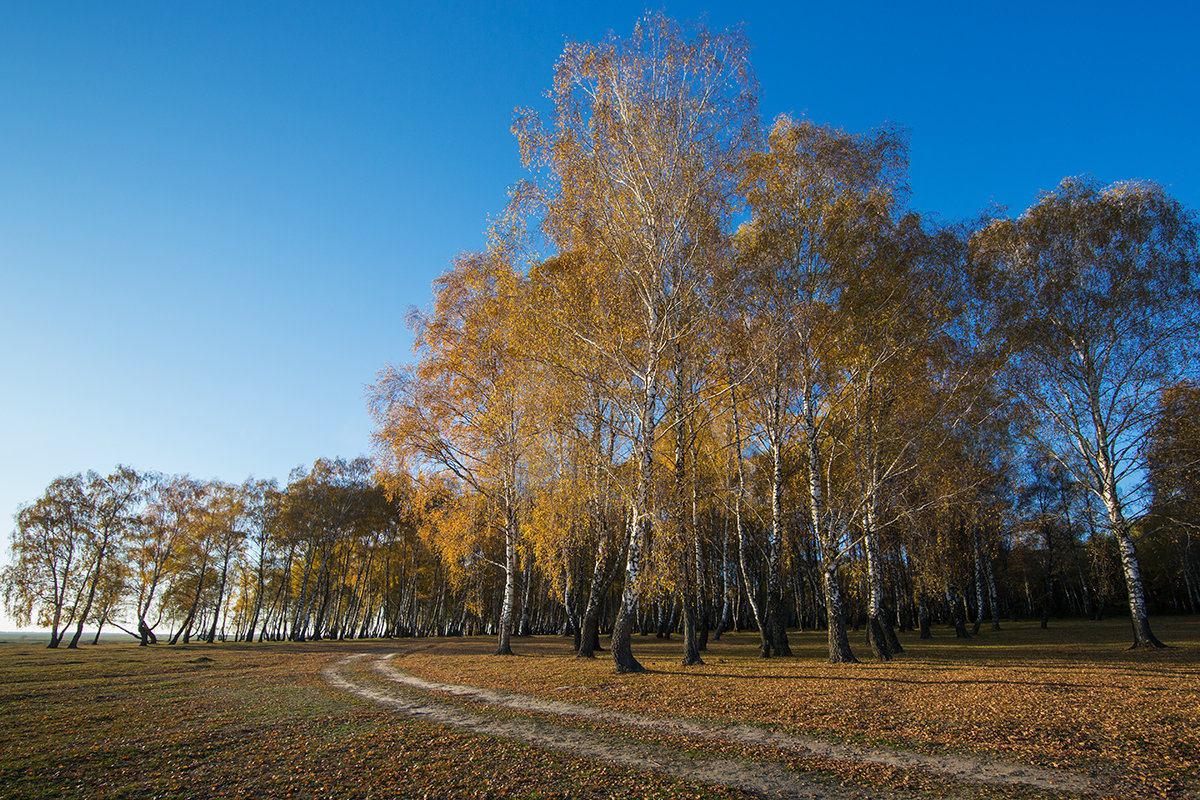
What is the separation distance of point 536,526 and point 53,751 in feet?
41.6

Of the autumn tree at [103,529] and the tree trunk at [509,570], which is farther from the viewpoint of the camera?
the autumn tree at [103,529]

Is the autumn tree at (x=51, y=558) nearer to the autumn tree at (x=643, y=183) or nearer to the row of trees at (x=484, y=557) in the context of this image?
the row of trees at (x=484, y=557)

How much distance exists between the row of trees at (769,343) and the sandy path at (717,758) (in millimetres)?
4370

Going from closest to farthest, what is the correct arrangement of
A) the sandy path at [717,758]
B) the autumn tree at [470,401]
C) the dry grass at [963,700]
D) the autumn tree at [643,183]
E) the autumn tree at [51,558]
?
the sandy path at [717,758] < the dry grass at [963,700] < the autumn tree at [643,183] < the autumn tree at [470,401] < the autumn tree at [51,558]

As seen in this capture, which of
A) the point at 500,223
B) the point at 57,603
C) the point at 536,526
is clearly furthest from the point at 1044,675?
the point at 57,603

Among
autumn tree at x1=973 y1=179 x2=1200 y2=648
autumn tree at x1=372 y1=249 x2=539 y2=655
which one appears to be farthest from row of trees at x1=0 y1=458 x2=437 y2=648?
autumn tree at x1=973 y1=179 x2=1200 y2=648

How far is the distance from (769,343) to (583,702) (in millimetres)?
10398

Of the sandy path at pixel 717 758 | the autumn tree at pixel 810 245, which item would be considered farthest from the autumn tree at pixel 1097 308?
the sandy path at pixel 717 758

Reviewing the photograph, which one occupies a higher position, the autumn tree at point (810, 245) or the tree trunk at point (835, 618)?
the autumn tree at point (810, 245)

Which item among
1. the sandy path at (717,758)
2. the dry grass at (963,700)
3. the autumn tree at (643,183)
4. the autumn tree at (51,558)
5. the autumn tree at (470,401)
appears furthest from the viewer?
the autumn tree at (51,558)

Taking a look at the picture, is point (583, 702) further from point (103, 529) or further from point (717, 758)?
point (103, 529)

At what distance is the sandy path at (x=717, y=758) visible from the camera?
583 cm

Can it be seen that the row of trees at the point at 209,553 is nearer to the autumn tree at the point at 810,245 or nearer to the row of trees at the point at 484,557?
the row of trees at the point at 484,557

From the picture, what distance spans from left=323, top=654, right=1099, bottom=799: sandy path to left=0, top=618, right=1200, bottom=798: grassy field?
32 cm
